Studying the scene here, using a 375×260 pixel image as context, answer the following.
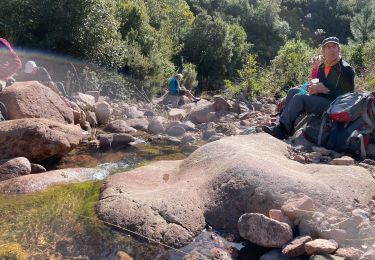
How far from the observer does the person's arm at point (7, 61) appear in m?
7.98

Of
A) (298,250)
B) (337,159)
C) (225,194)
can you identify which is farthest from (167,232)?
(337,159)

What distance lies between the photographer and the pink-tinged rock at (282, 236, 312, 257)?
11.3 ft

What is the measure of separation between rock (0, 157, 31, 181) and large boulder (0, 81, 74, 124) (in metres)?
1.90

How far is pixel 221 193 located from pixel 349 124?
2.66 metres

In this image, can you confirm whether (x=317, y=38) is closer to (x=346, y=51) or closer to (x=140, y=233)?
(x=346, y=51)

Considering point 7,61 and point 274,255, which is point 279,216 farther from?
point 7,61

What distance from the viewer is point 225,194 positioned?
4.40 m

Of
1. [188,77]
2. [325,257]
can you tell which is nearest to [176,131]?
[325,257]

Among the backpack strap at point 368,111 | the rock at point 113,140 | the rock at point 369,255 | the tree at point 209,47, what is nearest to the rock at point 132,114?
the rock at point 113,140

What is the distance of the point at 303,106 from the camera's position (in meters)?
6.61

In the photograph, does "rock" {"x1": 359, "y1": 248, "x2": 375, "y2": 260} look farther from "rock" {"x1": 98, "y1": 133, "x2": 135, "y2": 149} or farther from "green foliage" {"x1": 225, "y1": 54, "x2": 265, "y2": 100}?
"green foliage" {"x1": 225, "y1": 54, "x2": 265, "y2": 100}

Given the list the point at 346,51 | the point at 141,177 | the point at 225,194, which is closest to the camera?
the point at 225,194

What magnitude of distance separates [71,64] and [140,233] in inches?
422

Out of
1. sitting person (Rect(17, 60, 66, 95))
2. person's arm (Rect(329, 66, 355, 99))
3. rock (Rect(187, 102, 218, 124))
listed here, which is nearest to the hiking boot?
person's arm (Rect(329, 66, 355, 99))
